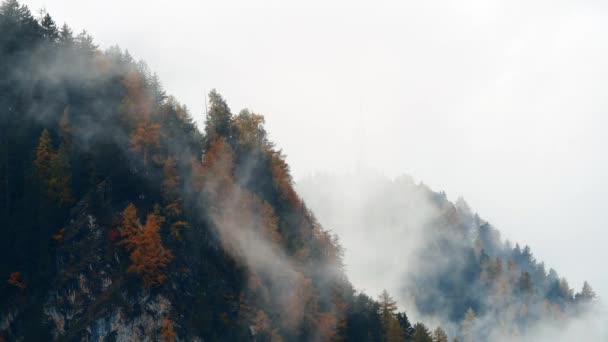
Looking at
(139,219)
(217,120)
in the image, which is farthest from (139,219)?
(217,120)

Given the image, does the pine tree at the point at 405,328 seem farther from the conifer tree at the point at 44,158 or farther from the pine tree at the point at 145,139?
the conifer tree at the point at 44,158

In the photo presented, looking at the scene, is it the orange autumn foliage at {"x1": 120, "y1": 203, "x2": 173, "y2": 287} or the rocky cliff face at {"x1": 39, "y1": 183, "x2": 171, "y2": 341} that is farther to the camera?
the orange autumn foliage at {"x1": 120, "y1": 203, "x2": 173, "y2": 287}

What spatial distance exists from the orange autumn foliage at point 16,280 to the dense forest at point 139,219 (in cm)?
13

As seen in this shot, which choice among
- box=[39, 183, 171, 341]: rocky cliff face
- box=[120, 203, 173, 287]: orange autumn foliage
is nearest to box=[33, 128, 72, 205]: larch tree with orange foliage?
box=[39, 183, 171, 341]: rocky cliff face

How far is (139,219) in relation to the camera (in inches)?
3241

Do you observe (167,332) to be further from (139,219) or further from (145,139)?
(145,139)

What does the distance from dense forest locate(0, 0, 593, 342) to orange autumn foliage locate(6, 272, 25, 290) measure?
129 mm

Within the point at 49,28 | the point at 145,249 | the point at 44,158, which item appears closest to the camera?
the point at 145,249

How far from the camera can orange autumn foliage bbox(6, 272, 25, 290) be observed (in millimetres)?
76062

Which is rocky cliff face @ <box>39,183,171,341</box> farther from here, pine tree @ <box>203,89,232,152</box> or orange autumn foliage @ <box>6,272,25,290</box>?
pine tree @ <box>203,89,232,152</box>

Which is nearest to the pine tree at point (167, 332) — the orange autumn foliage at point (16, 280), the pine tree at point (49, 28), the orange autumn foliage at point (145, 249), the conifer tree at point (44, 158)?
the orange autumn foliage at point (145, 249)

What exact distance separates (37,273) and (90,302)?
629cm

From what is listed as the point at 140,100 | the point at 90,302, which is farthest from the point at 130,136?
the point at 90,302

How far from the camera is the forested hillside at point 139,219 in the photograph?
77.2 meters
